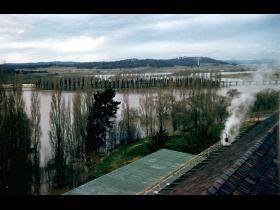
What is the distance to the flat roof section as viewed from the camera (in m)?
4.08

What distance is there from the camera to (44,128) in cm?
1073

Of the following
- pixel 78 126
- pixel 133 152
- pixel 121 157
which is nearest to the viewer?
pixel 121 157

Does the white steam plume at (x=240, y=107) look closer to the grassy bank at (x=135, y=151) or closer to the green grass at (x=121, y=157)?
the grassy bank at (x=135, y=151)

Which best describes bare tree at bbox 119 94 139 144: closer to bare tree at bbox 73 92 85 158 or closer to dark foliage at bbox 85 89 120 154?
dark foliage at bbox 85 89 120 154

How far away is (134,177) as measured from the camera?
15.2 feet

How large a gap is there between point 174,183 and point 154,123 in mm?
9511

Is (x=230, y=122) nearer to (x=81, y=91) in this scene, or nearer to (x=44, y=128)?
(x=81, y=91)

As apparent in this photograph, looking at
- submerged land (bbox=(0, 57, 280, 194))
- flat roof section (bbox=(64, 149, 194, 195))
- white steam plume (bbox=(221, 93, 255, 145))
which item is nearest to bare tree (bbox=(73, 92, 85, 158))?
submerged land (bbox=(0, 57, 280, 194))

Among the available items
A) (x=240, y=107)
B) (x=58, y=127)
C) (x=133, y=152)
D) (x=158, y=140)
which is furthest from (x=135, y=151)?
(x=240, y=107)

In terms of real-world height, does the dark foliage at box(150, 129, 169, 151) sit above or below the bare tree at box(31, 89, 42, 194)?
below

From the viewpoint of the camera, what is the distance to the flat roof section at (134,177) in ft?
13.4

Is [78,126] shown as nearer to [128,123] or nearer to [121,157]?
[121,157]
